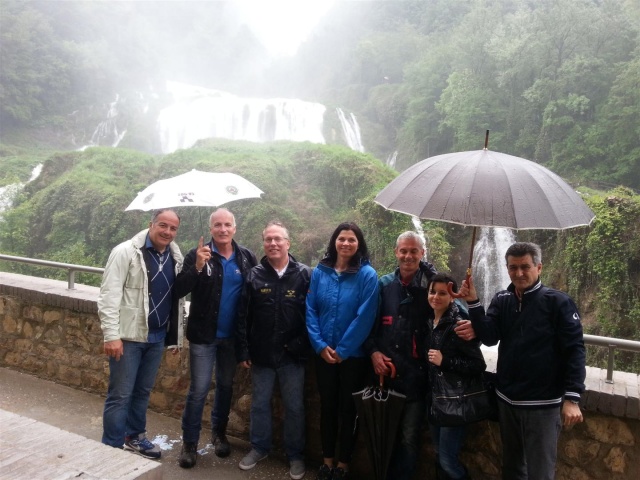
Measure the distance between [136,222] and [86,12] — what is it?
3447 cm

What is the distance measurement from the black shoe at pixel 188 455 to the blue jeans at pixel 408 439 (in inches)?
47.0

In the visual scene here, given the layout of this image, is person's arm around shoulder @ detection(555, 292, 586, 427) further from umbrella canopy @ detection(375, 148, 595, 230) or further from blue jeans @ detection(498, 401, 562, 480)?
umbrella canopy @ detection(375, 148, 595, 230)

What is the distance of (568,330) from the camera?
201cm

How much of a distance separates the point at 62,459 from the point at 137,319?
1.21 meters

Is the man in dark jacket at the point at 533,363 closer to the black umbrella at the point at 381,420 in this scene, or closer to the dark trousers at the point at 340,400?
the black umbrella at the point at 381,420

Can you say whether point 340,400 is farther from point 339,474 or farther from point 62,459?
point 62,459

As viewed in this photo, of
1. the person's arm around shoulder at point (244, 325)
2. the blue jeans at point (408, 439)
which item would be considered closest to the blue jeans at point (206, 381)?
the person's arm around shoulder at point (244, 325)

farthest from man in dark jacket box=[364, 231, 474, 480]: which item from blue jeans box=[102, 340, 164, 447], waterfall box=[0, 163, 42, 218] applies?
waterfall box=[0, 163, 42, 218]

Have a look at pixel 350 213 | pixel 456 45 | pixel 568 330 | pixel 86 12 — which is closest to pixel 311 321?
pixel 568 330

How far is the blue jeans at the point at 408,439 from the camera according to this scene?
96.0 inches

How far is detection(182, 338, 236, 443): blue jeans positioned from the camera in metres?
2.87

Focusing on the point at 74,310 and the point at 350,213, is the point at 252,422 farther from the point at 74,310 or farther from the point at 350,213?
the point at 350,213

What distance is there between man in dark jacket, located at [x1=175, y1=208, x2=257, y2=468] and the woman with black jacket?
118 centimetres

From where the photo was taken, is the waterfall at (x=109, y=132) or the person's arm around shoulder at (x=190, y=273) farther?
the waterfall at (x=109, y=132)
